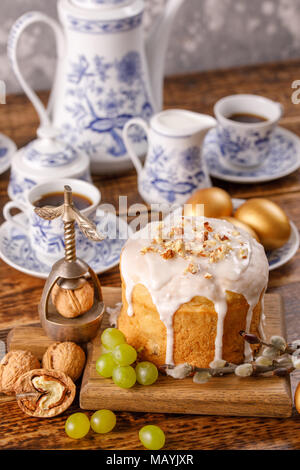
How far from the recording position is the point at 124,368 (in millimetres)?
860

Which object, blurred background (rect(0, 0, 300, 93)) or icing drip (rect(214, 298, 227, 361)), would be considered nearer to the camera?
icing drip (rect(214, 298, 227, 361))

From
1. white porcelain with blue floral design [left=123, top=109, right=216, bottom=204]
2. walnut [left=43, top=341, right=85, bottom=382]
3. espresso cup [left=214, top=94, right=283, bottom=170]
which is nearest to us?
walnut [left=43, top=341, right=85, bottom=382]

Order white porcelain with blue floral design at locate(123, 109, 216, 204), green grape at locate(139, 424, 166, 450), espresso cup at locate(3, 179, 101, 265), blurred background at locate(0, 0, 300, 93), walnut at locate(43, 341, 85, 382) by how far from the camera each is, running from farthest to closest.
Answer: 1. blurred background at locate(0, 0, 300, 93)
2. white porcelain with blue floral design at locate(123, 109, 216, 204)
3. espresso cup at locate(3, 179, 101, 265)
4. walnut at locate(43, 341, 85, 382)
5. green grape at locate(139, 424, 166, 450)

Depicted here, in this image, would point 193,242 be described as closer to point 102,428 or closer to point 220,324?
point 220,324

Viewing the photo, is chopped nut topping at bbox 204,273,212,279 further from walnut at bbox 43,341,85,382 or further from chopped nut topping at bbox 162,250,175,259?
walnut at bbox 43,341,85,382

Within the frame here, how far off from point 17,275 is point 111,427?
1.34 feet

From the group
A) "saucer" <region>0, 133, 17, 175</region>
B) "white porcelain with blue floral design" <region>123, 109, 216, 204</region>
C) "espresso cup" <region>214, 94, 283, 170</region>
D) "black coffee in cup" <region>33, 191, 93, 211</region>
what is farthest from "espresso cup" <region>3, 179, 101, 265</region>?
"espresso cup" <region>214, 94, 283, 170</region>

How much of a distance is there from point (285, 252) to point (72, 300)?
43 centimetres

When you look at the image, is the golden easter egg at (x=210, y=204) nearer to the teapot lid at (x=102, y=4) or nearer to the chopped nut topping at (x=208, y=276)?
the chopped nut topping at (x=208, y=276)

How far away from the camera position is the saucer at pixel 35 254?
1135 mm

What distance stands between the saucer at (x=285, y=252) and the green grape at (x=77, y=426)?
1.49ft

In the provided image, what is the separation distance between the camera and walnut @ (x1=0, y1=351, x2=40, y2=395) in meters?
0.88

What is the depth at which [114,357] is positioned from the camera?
0.87 m

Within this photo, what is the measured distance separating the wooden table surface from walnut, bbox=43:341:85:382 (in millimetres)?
55
